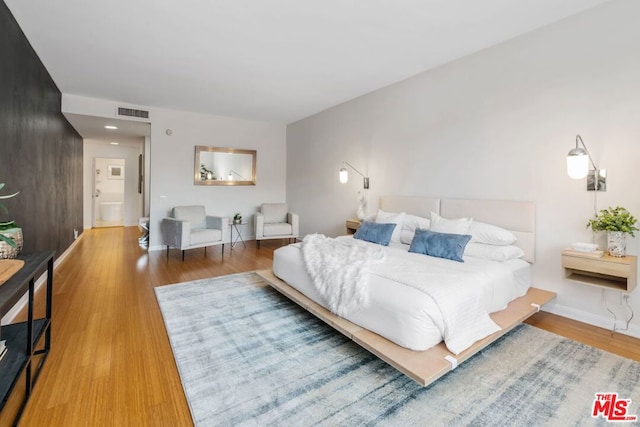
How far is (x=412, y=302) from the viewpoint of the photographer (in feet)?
6.44

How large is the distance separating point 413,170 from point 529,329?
7.67 feet

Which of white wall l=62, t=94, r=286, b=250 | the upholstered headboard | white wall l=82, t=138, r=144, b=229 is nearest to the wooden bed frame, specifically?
the upholstered headboard

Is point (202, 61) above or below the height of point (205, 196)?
above

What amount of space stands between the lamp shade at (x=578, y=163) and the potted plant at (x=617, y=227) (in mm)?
378

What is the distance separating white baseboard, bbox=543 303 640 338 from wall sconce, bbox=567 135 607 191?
45.1 inches

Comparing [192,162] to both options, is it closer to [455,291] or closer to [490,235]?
[490,235]

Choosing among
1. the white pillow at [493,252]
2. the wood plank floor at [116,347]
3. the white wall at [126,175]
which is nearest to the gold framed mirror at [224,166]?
the wood plank floor at [116,347]

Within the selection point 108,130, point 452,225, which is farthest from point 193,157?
point 452,225

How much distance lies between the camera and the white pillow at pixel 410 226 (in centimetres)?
382

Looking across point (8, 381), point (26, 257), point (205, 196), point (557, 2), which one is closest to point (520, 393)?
point (8, 381)

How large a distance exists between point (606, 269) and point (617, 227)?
0.35 meters

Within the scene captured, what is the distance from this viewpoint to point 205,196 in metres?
6.38

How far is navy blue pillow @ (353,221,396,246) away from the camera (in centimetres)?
379

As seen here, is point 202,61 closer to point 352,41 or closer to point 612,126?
point 352,41
